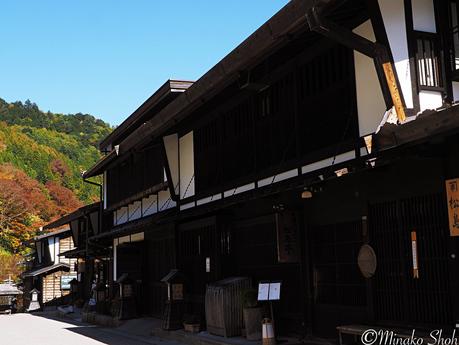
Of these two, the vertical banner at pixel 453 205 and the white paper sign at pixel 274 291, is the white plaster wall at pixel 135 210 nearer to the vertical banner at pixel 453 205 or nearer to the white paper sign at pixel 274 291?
the white paper sign at pixel 274 291

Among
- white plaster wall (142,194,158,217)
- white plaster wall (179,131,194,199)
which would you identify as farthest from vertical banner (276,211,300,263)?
white plaster wall (142,194,158,217)

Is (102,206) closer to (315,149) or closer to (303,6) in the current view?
(315,149)

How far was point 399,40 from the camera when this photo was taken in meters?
9.00

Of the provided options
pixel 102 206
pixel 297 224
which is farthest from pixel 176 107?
pixel 102 206

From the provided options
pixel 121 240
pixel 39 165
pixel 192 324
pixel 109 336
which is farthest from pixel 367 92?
pixel 39 165

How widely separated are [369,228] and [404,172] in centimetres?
143

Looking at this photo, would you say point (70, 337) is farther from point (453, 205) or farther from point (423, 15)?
point (423, 15)

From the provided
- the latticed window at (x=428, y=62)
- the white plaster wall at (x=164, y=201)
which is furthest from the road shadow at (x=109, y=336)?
the latticed window at (x=428, y=62)

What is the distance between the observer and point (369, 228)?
1073 cm

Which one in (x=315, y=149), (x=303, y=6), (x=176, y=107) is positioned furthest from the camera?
(x=176, y=107)

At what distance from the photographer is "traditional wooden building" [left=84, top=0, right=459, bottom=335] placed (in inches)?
352

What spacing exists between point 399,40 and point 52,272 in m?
38.9

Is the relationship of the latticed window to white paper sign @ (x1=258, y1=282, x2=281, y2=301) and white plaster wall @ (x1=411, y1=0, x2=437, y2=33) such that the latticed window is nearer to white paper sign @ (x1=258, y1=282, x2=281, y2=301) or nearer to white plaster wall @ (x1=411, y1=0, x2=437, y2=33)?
white plaster wall @ (x1=411, y1=0, x2=437, y2=33)

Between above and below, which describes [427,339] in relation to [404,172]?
below
